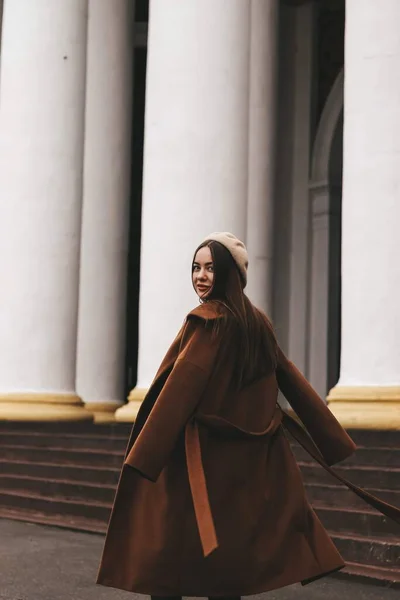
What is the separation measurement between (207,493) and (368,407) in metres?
5.03

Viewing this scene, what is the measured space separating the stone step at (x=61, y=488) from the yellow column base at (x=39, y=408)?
989mm

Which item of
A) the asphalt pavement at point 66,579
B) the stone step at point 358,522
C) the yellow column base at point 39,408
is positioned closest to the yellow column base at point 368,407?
the stone step at point 358,522

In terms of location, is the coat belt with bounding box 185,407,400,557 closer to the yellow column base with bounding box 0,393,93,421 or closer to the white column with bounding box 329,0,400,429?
the white column with bounding box 329,0,400,429

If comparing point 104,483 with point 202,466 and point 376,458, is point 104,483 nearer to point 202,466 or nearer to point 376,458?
point 376,458

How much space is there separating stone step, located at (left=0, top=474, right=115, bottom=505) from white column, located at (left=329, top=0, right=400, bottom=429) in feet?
7.60

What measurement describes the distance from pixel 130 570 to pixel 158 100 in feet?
24.3

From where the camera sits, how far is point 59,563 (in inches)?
292

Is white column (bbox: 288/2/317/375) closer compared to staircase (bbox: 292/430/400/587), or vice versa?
staircase (bbox: 292/430/400/587)

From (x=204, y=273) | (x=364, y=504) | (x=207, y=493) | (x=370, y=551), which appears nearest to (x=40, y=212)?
(x=364, y=504)

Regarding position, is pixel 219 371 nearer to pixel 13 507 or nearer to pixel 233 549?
pixel 233 549

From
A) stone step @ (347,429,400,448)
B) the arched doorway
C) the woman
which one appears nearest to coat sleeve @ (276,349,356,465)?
the woman

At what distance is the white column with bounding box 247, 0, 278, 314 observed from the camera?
11.6m

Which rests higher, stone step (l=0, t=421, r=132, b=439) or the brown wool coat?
the brown wool coat

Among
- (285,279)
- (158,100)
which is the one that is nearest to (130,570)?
(158,100)
